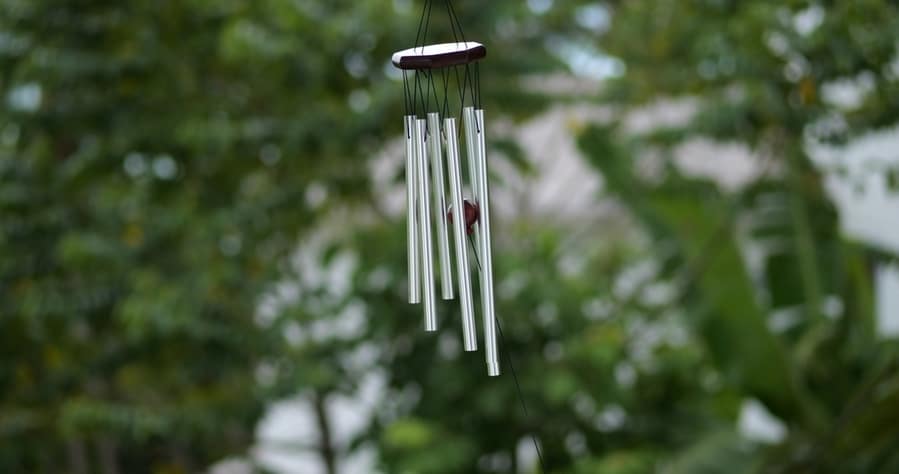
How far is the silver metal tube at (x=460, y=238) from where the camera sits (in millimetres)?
2172

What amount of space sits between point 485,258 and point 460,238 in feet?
0.22

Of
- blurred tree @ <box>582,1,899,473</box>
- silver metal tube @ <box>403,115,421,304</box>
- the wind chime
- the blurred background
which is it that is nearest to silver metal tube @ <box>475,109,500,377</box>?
the wind chime

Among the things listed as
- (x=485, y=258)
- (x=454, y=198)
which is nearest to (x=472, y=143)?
(x=454, y=198)

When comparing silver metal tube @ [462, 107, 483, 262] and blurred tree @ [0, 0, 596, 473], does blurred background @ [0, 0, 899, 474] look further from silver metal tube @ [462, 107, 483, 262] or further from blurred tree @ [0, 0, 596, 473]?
silver metal tube @ [462, 107, 483, 262]

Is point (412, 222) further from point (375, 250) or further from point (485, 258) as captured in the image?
point (375, 250)

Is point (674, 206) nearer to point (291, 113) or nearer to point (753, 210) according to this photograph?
point (753, 210)

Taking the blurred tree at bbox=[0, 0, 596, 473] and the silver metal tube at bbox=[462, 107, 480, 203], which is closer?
the silver metal tube at bbox=[462, 107, 480, 203]

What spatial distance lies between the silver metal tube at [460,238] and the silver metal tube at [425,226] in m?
0.05

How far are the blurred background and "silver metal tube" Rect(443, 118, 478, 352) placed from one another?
3.28 m

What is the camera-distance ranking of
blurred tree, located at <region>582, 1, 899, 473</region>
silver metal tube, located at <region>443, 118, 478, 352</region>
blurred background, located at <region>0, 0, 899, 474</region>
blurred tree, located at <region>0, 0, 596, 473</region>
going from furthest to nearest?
1. blurred tree, located at <region>0, 0, 596, 473</region>
2. blurred background, located at <region>0, 0, 899, 474</region>
3. blurred tree, located at <region>582, 1, 899, 473</region>
4. silver metal tube, located at <region>443, 118, 478, 352</region>

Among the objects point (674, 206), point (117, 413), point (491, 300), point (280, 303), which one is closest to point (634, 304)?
point (674, 206)

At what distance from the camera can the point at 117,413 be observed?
5.70 meters

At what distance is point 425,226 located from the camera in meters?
2.23

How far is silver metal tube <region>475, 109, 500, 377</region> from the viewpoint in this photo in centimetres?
220
